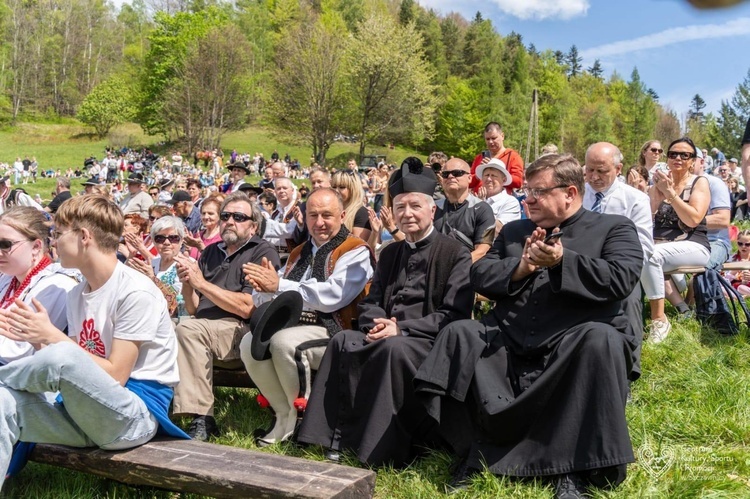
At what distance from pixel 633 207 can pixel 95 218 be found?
11.9 ft

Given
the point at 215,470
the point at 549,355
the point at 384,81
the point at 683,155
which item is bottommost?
the point at 215,470

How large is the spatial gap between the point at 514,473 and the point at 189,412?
6.73 feet

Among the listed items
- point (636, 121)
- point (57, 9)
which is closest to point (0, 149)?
point (57, 9)

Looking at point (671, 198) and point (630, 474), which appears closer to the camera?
point (630, 474)

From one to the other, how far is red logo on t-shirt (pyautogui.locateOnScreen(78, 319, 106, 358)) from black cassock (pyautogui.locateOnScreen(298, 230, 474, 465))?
48.0 inches

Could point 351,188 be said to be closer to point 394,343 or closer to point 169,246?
point 169,246

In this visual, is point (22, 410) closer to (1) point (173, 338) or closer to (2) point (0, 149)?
(1) point (173, 338)

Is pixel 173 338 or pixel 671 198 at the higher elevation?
pixel 671 198

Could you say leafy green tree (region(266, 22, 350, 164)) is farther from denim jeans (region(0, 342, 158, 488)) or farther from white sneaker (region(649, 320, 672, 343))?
denim jeans (region(0, 342, 158, 488))

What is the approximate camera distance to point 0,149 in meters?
46.1

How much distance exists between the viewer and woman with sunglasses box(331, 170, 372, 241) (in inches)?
230

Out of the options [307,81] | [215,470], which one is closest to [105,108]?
[307,81]

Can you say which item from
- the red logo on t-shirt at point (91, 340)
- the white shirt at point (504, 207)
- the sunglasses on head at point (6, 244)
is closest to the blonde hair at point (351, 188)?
the white shirt at point (504, 207)

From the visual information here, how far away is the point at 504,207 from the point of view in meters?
6.33
